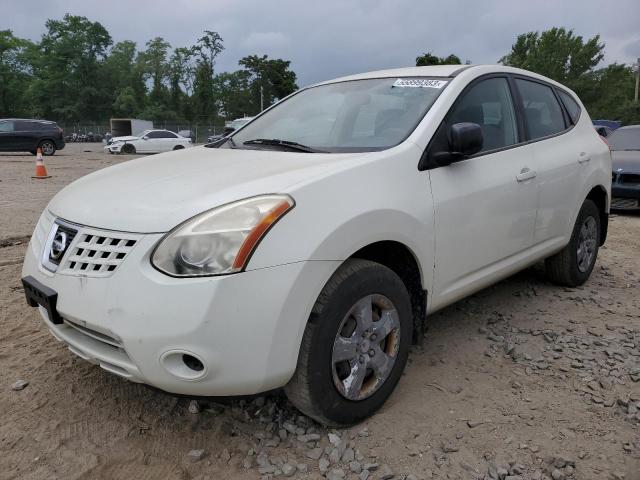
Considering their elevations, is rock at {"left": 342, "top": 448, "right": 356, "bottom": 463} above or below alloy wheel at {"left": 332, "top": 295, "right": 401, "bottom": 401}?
below

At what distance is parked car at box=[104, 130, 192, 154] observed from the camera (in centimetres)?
2614

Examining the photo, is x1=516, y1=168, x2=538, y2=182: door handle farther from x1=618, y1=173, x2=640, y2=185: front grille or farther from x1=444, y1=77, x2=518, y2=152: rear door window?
x1=618, y1=173, x2=640, y2=185: front grille

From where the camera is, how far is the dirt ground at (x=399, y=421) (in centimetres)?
214

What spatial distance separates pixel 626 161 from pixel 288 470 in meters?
8.13

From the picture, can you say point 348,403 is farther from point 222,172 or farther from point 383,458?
point 222,172

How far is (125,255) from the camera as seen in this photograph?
196 centimetres

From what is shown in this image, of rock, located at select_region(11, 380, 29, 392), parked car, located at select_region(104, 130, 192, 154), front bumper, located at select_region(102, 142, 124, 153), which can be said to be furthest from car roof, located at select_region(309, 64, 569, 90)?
front bumper, located at select_region(102, 142, 124, 153)

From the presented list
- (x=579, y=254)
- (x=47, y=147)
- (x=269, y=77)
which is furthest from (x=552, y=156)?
(x=269, y=77)

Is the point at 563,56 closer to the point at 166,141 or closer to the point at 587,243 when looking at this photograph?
the point at 166,141

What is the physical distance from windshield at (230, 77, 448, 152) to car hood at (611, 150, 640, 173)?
640cm

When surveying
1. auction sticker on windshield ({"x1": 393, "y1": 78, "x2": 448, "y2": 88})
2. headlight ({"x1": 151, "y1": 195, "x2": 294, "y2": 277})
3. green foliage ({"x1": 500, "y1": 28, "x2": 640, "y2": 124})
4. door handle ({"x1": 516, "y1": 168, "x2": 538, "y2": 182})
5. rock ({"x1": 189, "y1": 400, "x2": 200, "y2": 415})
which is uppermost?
green foliage ({"x1": 500, "y1": 28, "x2": 640, "y2": 124})

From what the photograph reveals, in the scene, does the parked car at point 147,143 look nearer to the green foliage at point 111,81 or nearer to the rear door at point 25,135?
the rear door at point 25,135

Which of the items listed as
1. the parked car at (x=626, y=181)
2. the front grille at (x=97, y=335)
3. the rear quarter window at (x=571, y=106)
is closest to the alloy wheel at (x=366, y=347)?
the front grille at (x=97, y=335)

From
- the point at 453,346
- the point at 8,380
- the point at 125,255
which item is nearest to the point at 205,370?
the point at 125,255
